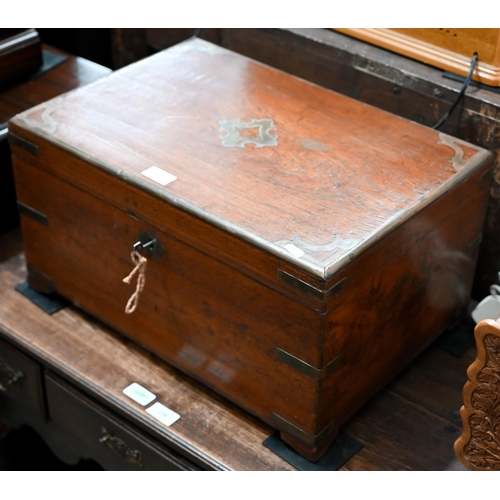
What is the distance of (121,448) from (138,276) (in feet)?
0.96

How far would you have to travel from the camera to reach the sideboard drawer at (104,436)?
4.51 feet

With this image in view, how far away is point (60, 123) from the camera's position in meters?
1.38

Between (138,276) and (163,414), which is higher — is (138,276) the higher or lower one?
the higher one

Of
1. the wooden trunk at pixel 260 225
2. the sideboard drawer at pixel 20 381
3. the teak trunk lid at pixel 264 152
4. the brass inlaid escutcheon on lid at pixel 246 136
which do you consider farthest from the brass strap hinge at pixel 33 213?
the brass inlaid escutcheon on lid at pixel 246 136

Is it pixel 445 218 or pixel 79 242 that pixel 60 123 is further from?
pixel 445 218

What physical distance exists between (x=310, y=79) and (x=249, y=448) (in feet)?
2.30

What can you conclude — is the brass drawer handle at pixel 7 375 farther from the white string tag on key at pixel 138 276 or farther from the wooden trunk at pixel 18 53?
the wooden trunk at pixel 18 53

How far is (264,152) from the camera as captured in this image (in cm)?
133

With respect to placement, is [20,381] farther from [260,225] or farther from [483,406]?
[483,406]

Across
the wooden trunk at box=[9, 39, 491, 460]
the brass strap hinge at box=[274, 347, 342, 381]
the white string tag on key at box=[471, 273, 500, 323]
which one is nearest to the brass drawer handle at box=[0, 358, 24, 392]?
the wooden trunk at box=[9, 39, 491, 460]

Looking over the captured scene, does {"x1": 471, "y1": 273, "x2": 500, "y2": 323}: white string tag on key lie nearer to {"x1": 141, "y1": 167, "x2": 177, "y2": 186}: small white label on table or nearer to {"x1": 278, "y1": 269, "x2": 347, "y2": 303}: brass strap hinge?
{"x1": 278, "y1": 269, "x2": 347, "y2": 303}: brass strap hinge

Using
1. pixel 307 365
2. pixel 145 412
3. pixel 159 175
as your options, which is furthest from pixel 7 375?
pixel 307 365

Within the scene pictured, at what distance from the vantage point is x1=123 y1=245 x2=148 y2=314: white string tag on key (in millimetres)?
1309

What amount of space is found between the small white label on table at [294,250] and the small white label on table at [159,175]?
0.22 m
